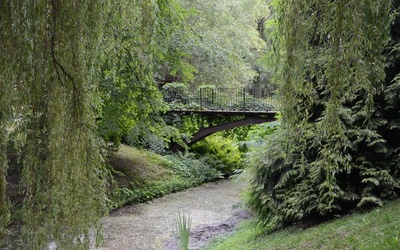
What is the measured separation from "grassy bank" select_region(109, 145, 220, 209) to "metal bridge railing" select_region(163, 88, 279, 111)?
1.90m

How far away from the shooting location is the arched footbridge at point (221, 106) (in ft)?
46.9

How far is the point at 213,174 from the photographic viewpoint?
49.0 ft

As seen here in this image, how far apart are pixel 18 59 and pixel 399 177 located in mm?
4896

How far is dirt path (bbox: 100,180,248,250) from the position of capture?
8.15 meters

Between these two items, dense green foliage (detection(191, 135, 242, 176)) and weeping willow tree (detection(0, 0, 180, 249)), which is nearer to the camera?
weeping willow tree (detection(0, 0, 180, 249))

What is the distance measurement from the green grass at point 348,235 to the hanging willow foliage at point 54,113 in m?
2.83

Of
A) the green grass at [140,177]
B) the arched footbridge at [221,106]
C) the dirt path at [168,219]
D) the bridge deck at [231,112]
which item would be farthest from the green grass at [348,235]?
the arched footbridge at [221,106]

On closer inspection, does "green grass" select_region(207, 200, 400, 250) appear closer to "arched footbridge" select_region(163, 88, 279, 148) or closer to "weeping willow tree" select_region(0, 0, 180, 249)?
"weeping willow tree" select_region(0, 0, 180, 249)

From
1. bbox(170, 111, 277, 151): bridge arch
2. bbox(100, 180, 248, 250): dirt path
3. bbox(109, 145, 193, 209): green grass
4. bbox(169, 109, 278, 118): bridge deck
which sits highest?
bbox(169, 109, 278, 118): bridge deck

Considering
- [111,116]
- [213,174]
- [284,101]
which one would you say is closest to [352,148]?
[284,101]

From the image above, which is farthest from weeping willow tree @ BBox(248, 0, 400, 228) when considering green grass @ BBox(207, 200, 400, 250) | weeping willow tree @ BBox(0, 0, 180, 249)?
weeping willow tree @ BBox(0, 0, 180, 249)

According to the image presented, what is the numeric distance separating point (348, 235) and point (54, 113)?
11.5 feet

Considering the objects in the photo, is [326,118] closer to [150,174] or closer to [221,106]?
[150,174]

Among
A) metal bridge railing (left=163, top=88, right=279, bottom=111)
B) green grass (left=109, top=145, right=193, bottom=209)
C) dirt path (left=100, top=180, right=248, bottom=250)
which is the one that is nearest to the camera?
dirt path (left=100, top=180, right=248, bottom=250)
